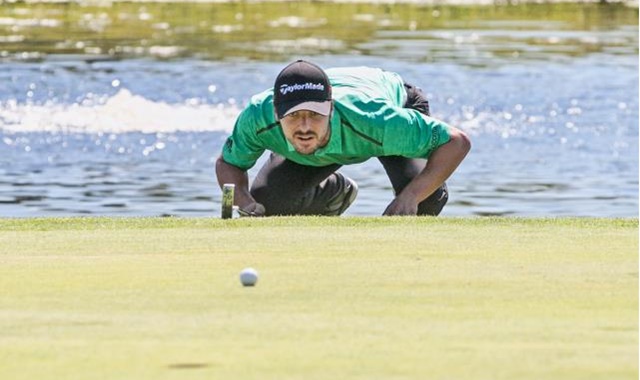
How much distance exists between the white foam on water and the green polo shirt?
18.6 m

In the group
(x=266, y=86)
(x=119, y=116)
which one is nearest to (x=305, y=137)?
(x=119, y=116)

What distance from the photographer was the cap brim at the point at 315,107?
33.8ft

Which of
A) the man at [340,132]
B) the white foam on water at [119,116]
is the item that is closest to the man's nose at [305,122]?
the man at [340,132]

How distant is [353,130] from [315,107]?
38 cm

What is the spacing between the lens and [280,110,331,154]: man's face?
1052 cm

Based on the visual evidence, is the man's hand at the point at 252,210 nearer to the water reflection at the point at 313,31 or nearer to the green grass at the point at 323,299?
the green grass at the point at 323,299

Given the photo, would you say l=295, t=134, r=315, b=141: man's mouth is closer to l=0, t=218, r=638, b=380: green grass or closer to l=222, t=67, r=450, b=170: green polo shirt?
l=222, t=67, r=450, b=170: green polo shirt

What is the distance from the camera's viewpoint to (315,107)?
10375 mm

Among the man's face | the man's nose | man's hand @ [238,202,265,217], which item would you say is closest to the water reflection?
man's hand @ [238,202,265,217]

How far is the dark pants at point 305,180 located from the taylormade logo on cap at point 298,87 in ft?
5.18

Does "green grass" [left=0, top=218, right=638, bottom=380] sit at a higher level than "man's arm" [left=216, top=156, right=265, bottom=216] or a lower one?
higher

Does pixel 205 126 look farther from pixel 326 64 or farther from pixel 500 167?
pixel 326 64

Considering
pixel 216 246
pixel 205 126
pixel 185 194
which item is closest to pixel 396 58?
pixel 205 126

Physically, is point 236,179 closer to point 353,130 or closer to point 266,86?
point 353,130
